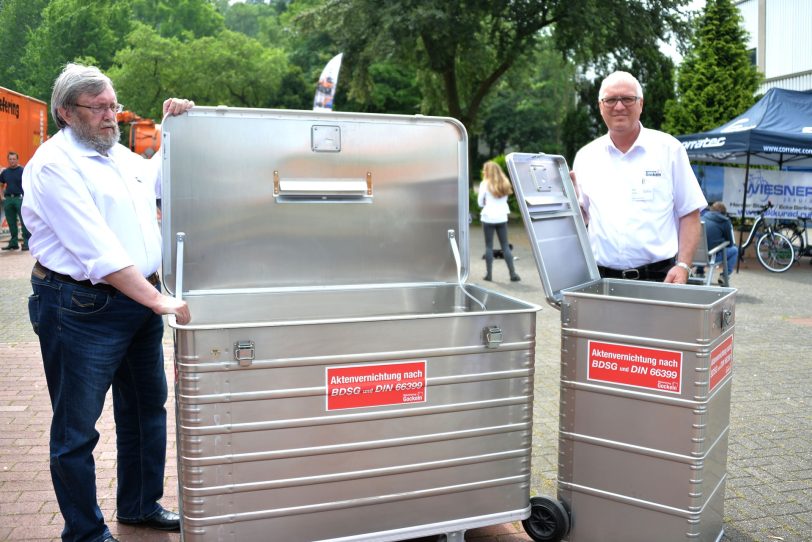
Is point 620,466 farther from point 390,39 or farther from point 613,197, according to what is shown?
point 390,39

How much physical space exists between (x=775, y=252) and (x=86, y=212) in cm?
1268

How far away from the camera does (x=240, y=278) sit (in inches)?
134

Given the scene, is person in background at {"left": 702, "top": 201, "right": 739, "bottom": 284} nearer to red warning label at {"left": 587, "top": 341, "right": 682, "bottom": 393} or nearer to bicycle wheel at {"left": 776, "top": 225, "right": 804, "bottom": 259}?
bicycle wheel at {"left": 776, "top": 225, "right": 804, "bottom": 259}

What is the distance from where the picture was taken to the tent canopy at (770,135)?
12148 mm

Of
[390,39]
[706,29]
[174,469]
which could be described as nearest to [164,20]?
[390,39]

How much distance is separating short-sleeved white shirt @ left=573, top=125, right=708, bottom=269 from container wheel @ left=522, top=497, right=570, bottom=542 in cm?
129

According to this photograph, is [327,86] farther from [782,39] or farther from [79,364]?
[79,364]

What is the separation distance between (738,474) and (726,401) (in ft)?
3.95

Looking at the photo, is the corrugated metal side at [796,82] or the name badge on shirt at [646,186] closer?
the name badge on shirt at [646,186]

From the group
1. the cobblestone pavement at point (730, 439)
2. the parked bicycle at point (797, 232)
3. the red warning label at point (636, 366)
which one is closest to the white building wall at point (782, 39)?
the parked bicycle at point (797, 232)

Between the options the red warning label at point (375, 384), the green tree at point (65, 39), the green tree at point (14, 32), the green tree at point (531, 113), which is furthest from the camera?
the green tree at point (14, 32)

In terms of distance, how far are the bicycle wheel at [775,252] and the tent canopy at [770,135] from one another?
141 centimetres

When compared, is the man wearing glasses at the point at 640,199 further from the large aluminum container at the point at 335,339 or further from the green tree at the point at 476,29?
the green tree at the point at 476,29

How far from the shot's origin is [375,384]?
2.79 m
